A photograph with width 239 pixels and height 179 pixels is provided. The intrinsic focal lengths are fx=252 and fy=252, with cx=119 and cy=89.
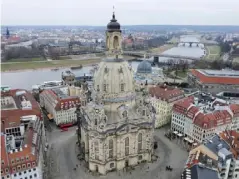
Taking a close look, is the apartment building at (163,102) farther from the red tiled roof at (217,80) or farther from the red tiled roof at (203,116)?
the red tiled roof at (217,80)

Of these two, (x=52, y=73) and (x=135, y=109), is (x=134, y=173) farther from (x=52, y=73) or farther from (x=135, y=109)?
(x=52, y=73)

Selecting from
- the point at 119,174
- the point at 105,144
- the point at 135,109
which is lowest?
the point at 119,174

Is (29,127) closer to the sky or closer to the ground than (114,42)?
closer to the ground

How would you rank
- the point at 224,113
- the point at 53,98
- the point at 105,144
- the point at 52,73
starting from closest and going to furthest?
the point at 105,144 < the point at 224,113 < the point at 53,98 < the point at 52,73

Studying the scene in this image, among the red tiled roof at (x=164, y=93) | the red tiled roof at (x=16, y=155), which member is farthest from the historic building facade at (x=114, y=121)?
the red tiled roof at (x=164, y=93)

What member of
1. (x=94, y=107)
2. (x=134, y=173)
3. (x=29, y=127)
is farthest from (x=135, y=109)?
(x=29, y=127)

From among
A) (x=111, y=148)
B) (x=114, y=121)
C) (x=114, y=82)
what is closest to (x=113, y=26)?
(x=114, y=82)

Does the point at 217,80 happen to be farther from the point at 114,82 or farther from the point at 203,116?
the point at 114,82
